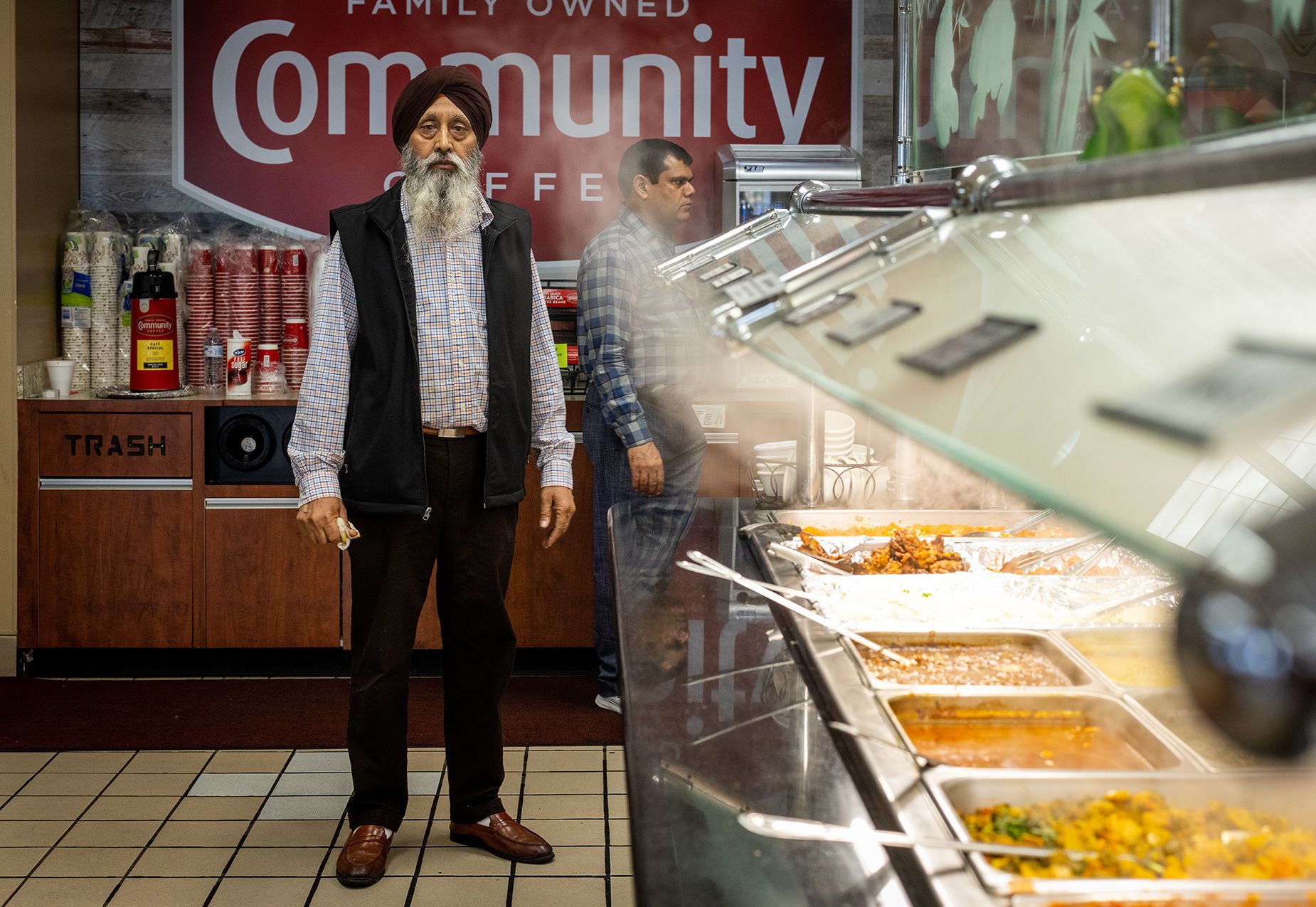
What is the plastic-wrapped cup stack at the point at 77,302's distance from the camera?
4688mm

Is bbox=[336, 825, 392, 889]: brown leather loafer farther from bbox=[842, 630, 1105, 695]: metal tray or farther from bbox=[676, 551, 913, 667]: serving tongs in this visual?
bbox=[842, 630, 1105, 695]: metal tray

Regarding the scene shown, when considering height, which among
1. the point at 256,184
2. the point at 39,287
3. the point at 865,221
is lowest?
the point at 865,221

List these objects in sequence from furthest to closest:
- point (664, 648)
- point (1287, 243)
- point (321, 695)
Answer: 1. point (321, 695)
2. point (664, 648)
3. point (1287, 243)

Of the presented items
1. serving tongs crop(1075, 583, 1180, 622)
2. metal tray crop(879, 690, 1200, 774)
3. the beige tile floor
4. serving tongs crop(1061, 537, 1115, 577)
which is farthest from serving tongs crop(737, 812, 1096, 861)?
the beige tile floor

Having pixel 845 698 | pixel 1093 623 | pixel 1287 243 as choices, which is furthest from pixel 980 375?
pixel 1093 623

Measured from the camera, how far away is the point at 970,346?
1173mm

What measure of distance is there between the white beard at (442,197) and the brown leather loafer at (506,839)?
1481mm

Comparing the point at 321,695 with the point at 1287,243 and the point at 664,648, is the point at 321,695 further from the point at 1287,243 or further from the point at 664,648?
the point at 1287,243

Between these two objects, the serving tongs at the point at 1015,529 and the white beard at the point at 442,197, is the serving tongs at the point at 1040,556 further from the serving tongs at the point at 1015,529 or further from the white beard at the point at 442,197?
the white beard at the point at 442,197

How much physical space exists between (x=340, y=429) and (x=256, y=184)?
2727 mm

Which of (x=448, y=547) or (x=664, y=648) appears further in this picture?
(x=448, y=547)

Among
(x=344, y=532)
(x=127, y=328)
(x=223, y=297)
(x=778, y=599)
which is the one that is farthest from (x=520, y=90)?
(x=778, y=599)

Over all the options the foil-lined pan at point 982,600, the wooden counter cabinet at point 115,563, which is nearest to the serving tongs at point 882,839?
the foil-lined pan at point 982,600

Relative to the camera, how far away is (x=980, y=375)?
3.65 feet
